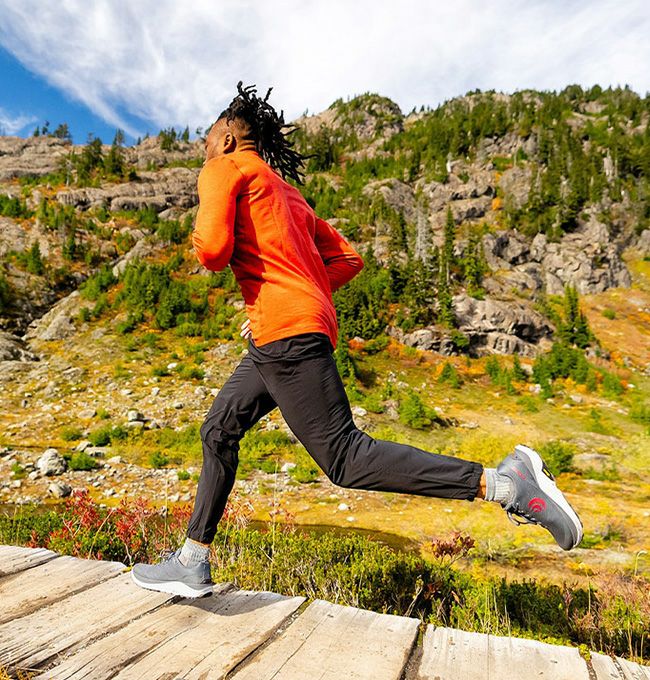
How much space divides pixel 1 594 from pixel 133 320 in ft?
60.6

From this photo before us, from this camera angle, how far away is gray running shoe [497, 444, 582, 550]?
189cm

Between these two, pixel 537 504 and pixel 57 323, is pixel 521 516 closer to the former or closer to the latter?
pixel 537 504

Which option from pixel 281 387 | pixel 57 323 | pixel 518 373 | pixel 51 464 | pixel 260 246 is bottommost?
pixel 51 464

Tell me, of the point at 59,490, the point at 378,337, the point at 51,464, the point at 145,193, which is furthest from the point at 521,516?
the point at 145,193

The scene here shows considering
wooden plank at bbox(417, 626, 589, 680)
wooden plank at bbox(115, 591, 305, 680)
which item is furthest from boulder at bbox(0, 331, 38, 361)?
wooden plank at bbox(417, 626, 589, 680)

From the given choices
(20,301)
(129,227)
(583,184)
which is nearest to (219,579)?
(20,301)

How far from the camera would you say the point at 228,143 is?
7.14 ft

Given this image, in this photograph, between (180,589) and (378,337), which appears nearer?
(180,589)

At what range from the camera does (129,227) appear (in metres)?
34.5

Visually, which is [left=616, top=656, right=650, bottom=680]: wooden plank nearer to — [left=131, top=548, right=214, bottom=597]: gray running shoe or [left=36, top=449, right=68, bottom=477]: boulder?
[left=131, top=548, right=214, bottom=597]: gray running shoe

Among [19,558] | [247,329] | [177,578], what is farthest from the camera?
[19,558]

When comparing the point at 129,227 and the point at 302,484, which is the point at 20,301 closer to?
the point at 129,227

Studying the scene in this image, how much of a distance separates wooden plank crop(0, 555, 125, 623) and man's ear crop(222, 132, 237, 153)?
7.25 ft

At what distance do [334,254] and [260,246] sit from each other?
27.6 inches
